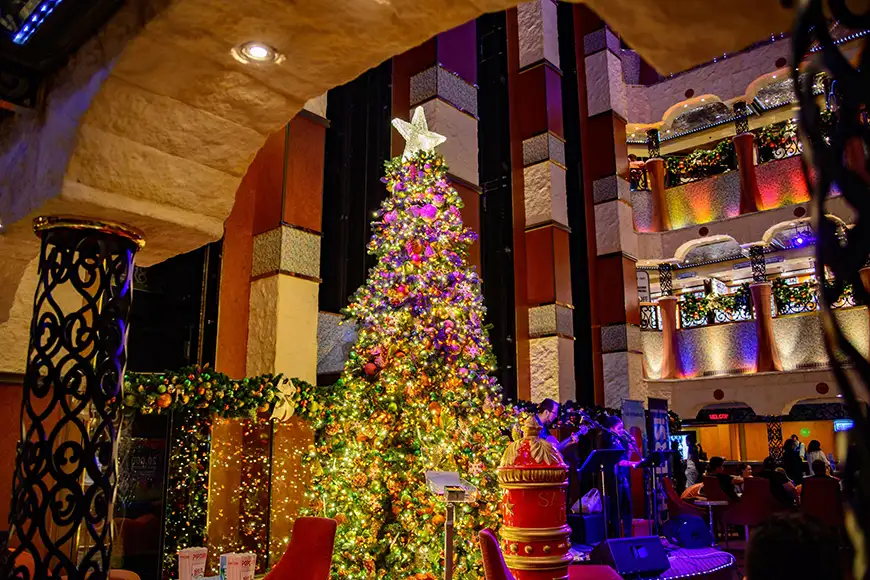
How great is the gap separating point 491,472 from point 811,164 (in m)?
5.05

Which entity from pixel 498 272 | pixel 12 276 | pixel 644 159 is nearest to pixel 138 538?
pixel 12 276

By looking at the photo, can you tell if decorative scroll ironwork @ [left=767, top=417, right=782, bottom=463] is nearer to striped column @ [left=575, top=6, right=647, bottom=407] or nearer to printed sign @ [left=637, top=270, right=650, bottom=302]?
printed sign @ [left=637, top=270, right=650, bottom=302]

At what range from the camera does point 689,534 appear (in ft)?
23.1

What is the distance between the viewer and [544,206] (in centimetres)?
1089

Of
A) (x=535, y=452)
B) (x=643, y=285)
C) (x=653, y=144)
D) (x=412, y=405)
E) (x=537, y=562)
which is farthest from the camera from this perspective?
(x=643, y=285)

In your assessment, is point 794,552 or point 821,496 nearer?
point 794,552

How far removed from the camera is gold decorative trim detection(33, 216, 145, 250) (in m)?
2.94

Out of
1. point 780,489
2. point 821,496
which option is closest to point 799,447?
point 780,489

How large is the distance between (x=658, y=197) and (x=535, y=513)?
1489cm

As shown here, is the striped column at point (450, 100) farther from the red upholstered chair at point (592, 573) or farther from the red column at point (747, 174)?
the red column at point (747, 174)

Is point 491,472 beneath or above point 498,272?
beneath

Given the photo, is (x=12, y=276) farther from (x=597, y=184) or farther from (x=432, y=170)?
(x=597, y=184)

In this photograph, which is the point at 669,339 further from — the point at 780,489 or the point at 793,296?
the point at 780,489

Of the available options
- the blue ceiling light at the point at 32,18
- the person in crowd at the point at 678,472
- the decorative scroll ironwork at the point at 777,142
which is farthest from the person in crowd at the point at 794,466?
the blue ceiling light at the point at 32,18
